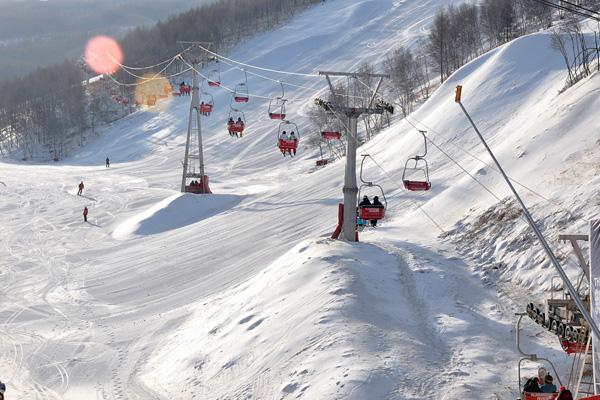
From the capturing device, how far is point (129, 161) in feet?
238

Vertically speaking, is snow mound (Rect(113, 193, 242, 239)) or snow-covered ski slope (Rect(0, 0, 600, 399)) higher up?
snow-covered ski slope (Rect(0, 0, 600, 399))

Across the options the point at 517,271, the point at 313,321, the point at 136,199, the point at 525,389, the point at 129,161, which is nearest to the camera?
the point at 525,389

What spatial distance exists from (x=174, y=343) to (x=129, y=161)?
184 ft

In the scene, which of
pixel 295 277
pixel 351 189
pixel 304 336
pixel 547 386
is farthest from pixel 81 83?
pixel 547 386

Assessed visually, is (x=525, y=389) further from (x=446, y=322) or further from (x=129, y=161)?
(x=129, y=161)

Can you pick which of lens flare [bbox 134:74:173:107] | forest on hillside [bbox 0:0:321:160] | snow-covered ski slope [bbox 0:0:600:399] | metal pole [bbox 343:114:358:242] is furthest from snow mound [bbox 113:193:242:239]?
lens flare [bbox 134:74:173:107]

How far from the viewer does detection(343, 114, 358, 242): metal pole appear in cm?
2064

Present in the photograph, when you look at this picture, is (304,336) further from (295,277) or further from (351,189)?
(351,189)

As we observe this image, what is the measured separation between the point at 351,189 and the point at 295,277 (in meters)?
4.05

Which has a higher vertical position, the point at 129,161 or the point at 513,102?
the point at 513,102

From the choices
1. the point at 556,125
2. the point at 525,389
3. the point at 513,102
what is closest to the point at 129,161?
the point at 513,102

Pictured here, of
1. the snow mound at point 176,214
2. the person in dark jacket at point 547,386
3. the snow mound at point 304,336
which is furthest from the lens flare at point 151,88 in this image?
the person in dark jacket at point 547,386

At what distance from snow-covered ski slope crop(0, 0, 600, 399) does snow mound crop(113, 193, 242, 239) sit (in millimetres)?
109

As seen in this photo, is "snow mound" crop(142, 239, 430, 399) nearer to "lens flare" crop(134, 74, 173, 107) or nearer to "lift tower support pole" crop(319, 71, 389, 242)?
"lift tower support pole" crop(319, 71, 389, 242)
